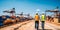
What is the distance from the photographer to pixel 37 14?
1187 cm

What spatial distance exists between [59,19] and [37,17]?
2581 cm

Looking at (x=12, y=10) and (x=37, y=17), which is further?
(x=12, y=10)

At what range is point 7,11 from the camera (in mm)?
94562

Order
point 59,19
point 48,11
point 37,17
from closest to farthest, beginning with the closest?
point 37,17 < point 59,19 < point 48,11

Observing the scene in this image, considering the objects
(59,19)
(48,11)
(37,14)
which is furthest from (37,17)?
(48,11)

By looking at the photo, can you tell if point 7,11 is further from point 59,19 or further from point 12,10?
point 59,19

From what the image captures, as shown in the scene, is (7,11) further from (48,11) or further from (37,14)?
(37,14)

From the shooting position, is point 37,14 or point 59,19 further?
point 59,19

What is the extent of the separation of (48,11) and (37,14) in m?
71.5

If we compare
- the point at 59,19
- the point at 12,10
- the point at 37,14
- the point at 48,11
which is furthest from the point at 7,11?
the point at 37,14

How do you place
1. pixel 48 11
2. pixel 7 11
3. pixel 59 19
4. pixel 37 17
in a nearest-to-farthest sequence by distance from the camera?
pixel 37 17, pixel 59 19, pixel 48 11, pixel 7 11

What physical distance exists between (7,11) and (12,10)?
967 cm

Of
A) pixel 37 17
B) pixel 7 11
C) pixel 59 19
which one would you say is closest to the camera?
pixel 37 17

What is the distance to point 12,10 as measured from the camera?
8588 centimetres
